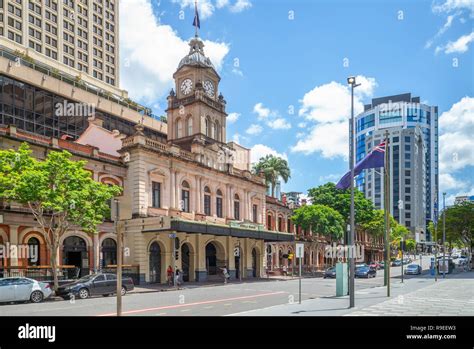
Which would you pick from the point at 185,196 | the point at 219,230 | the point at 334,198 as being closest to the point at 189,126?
the point at 185,196

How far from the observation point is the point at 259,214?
193ft

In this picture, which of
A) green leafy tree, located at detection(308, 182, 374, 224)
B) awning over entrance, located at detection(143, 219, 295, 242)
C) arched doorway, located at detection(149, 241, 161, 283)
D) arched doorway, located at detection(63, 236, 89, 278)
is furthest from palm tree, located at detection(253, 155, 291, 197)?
arched doorway, located at detection(63, 236, 89, 278)

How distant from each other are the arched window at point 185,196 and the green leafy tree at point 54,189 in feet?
45.0

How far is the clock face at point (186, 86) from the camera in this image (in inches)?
2121

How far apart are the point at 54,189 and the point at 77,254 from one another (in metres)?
8.34

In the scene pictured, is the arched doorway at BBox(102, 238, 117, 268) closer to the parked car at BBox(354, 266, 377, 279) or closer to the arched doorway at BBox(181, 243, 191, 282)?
the arched doorway at BBox(181, 243, 191, 282)

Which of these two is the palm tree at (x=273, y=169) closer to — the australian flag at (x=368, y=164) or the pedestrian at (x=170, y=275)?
the pedestrian at (x=170, y=275)

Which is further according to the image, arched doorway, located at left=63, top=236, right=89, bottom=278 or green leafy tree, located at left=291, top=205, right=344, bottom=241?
green leafy tree, located at left=291, top=205, right=344, bottom=241

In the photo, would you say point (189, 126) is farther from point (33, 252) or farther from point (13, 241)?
point (13, 241)

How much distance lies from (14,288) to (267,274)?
36940 mm

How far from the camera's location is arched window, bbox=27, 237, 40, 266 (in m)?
34.2

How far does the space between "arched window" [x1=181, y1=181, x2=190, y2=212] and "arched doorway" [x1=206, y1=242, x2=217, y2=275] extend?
543cm
